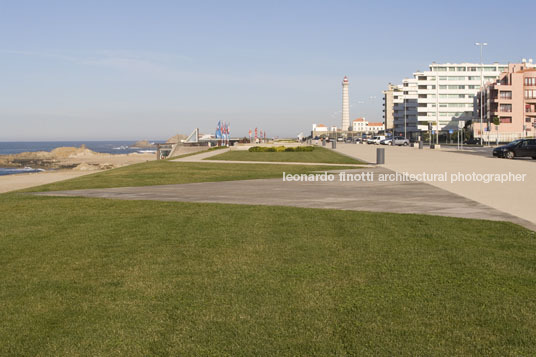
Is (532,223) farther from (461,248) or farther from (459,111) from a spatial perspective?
(459,111)

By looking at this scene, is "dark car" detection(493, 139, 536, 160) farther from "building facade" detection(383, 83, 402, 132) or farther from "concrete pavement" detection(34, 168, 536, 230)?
"building facade" detection(383, 83, 402, 132)

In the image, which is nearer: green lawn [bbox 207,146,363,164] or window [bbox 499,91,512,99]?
green lawn [bbox 207,146,363,164]

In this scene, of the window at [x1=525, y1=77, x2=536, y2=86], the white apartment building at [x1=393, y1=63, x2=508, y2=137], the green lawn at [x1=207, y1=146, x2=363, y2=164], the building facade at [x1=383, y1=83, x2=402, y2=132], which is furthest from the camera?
the building facade at [x1=383, y1=83, x2=402, y2=132]

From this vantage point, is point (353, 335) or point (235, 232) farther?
point (235, 232)

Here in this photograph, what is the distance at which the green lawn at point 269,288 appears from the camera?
4441 mm

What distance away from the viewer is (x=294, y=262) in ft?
23.1

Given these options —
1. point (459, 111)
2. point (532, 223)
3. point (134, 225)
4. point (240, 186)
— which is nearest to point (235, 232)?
point (134, 225)

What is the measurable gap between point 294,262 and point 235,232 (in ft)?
7.99

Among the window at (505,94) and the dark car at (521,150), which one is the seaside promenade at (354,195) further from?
the window at (505,94)

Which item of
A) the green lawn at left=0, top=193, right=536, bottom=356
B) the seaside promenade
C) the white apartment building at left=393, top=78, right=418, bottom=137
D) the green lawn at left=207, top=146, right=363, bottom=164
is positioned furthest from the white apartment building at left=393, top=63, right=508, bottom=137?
the green lawn at left=0, top=193, right=536, bottom=356

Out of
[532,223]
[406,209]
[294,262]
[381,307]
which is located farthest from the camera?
[406,209]

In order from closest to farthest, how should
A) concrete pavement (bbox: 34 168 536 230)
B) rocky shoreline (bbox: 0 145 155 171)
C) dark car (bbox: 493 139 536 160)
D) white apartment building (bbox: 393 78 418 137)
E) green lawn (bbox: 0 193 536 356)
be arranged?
1. green lawn (bbox: 0 193 536 356)
2. concrete pavement (bbox: 34 168 536 230)
3. dark car (bbox: 493 139 536 160)
4. rocky shoreline (bbox: 0 145 155 171)
5. white apartment building (bbox: 393 78 418 137)

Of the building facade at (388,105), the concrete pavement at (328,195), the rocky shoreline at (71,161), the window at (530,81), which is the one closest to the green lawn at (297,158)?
the rocky shoreline at (71,161)

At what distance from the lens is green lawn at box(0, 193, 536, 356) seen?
4441mm
